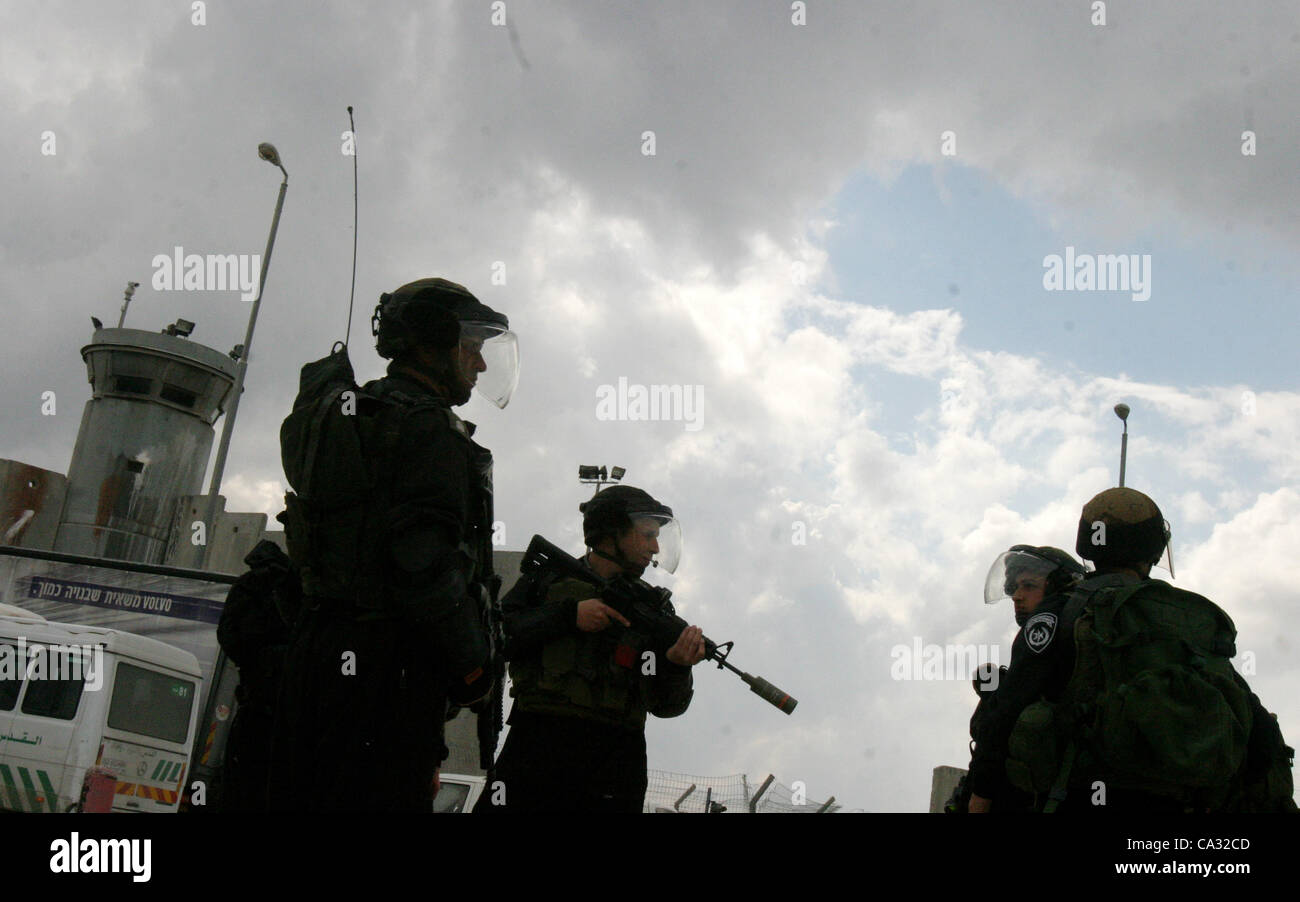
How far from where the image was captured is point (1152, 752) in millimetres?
3182

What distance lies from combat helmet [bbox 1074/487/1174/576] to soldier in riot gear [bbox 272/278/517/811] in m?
2.12

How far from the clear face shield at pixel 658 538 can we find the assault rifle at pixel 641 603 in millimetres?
158

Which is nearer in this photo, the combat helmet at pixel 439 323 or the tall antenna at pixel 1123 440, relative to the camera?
the combat helmet at pixel 439 323

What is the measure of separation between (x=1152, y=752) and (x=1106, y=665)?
29 cm

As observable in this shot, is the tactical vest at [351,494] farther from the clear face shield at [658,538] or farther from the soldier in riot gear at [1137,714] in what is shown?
the soldier in riot gear at [1137,714]

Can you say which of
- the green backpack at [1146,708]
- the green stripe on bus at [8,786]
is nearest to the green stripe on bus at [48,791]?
the green stripe on bus at [8,786]

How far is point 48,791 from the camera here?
11930 millimetres

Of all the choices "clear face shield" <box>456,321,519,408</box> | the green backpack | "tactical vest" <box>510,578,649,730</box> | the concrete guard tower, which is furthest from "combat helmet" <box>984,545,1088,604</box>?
the concrete guard tower

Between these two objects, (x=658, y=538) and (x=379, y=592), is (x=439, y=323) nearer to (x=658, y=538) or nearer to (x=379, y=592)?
(x=379, y=592)

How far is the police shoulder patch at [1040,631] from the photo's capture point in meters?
3.53
